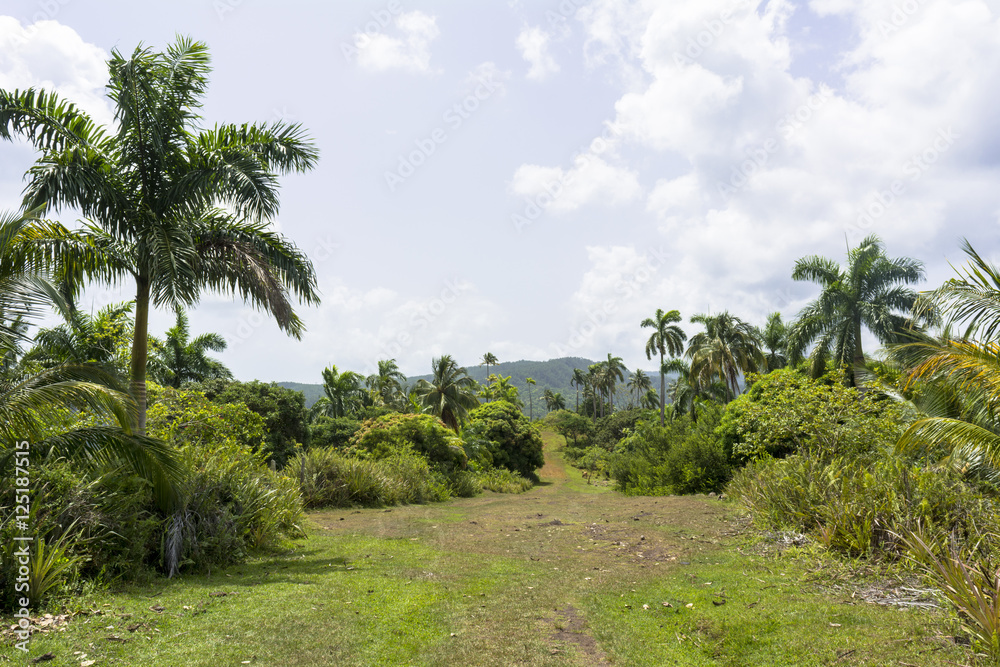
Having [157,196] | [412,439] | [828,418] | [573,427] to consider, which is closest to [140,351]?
[157,196]

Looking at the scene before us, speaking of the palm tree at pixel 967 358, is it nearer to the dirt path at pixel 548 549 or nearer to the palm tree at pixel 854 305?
the dirt path at pixel 548 549

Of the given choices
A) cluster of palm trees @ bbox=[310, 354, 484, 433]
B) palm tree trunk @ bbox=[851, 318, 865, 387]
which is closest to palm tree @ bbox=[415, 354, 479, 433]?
cluster of palm trees @ bbox=[310, 354, 484, 433]

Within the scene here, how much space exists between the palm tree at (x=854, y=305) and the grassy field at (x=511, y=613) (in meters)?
21.0

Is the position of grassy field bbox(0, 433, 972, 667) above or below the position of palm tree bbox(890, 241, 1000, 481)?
below

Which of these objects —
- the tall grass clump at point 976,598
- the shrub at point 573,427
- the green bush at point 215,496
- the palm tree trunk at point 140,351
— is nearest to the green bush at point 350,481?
the green bush at point 215,496

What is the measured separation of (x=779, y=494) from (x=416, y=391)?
3674 centimetres

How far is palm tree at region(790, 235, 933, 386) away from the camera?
2703 centimetres

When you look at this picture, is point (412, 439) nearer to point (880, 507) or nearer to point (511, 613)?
point (511, 613)

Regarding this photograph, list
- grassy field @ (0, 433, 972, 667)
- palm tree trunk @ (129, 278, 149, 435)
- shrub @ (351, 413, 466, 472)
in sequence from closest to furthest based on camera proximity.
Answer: grassy field @ (0, 433, 972, 667) < palm tree trunk @ (129, 278, 149, 435) < shrub @ (351, 413, 466, 472)

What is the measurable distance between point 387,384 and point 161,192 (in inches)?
2269

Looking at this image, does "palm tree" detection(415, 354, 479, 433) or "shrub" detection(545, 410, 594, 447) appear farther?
"shrub" detection(545, 410, 594, 447)

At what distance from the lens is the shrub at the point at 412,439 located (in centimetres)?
2716

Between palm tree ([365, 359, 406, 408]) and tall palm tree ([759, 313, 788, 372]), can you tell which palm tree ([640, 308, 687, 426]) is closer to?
tall palm tree ([759, 313, 788, 372])

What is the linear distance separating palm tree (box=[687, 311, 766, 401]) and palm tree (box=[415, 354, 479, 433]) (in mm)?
17726
